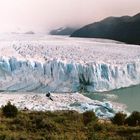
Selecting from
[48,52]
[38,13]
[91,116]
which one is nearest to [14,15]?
[38,13]

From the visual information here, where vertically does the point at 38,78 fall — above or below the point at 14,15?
below

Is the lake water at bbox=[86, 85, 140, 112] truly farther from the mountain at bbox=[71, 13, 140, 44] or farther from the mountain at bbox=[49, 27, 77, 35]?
the mountain at bbox=[49, 27, 77, 35]

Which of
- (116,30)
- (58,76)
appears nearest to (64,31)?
(116,30)

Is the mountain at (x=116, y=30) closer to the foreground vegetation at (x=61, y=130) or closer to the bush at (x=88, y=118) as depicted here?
the bush at (x=88, y=118)

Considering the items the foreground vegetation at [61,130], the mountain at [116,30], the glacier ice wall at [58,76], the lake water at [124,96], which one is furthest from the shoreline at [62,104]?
the mountain at [116,30]

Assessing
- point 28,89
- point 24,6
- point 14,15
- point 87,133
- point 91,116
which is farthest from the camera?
point 24,6

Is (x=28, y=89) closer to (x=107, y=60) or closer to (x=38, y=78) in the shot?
(x=38, y=78)
